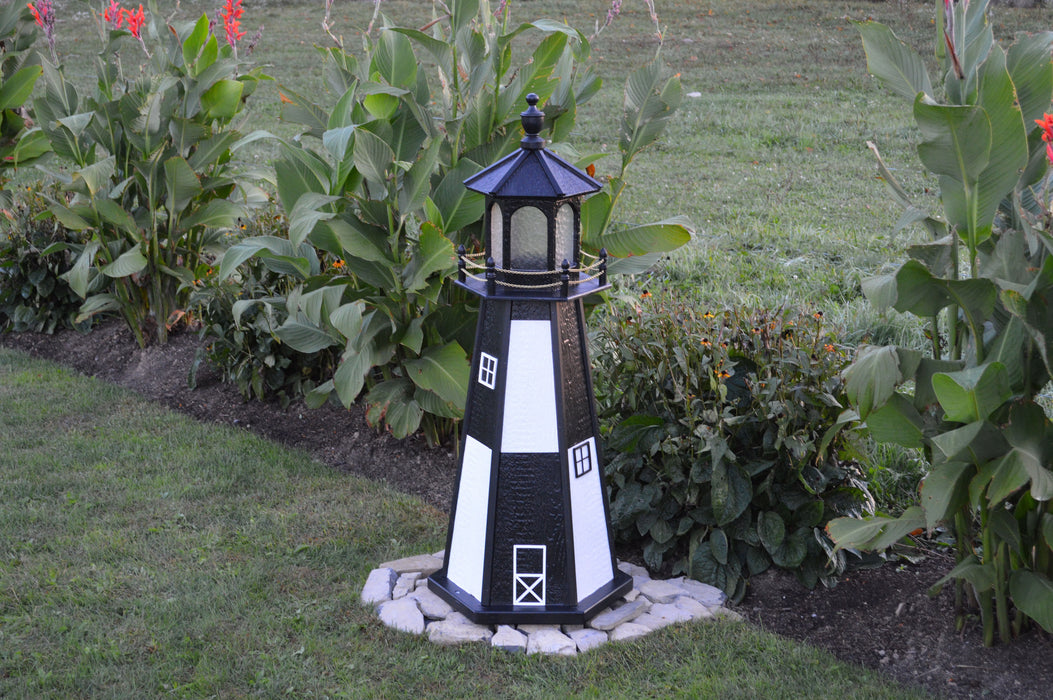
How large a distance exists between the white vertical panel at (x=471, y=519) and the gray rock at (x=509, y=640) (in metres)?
0.15

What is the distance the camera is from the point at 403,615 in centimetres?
370

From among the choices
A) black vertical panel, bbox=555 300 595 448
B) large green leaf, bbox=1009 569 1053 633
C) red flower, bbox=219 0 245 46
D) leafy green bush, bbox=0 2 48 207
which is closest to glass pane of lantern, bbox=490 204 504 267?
black vertical panel, bbox=555 300 595 448

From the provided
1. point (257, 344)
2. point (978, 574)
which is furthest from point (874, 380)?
point (257, 344)

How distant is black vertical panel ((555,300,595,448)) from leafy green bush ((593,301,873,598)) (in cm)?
49

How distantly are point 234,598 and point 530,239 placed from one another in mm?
1835

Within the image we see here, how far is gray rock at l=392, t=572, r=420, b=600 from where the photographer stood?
3.85 m

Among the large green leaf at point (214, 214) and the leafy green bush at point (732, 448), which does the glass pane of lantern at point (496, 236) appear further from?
the large green leaf at point (214, 214)

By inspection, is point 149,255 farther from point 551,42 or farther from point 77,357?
point 551,42

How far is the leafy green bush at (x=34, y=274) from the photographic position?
22.5 feet

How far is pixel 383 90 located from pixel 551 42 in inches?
32.1

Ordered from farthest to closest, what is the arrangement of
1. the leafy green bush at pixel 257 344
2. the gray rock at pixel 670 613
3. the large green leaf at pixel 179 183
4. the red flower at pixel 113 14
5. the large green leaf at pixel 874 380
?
1. the red flower at pixel 113 14
2. the large green leaf at pixel 179 183
3. the leafy green bush at pixel 257 344
4. the gray rock at pixel 670 613
5. the large green leaf at pixel 874 380

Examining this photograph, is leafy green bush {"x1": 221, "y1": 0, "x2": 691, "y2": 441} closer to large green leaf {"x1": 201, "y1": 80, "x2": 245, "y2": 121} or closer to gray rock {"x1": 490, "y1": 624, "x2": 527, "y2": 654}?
gray rock {"x1": 490, "y1": 624, "x2": 527, "y2": 654}

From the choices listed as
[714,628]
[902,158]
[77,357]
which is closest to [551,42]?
[714,628]

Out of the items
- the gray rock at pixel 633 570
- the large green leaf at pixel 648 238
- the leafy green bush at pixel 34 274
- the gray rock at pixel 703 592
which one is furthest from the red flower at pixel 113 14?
the gray rock at pixel 703 592
